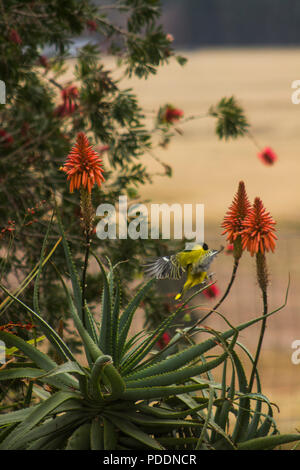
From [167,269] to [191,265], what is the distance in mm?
88

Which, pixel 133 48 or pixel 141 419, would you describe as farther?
pixel 133 48

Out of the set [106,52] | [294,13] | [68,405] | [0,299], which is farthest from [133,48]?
[294,13]

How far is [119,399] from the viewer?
173cm

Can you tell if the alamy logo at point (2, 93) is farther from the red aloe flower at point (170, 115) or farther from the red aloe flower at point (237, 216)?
the red aloe flower at point (237, 216)

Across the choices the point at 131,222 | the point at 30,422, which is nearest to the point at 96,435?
the point at 30,422

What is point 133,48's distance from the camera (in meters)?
3.25

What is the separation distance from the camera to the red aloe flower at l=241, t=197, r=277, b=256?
5.52 ft

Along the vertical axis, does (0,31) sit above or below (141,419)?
above

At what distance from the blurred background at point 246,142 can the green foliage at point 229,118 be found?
8.50 feet

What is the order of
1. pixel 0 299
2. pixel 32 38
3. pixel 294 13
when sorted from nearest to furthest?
pixel 0 299
pixel 32 38
pixel 294 13
